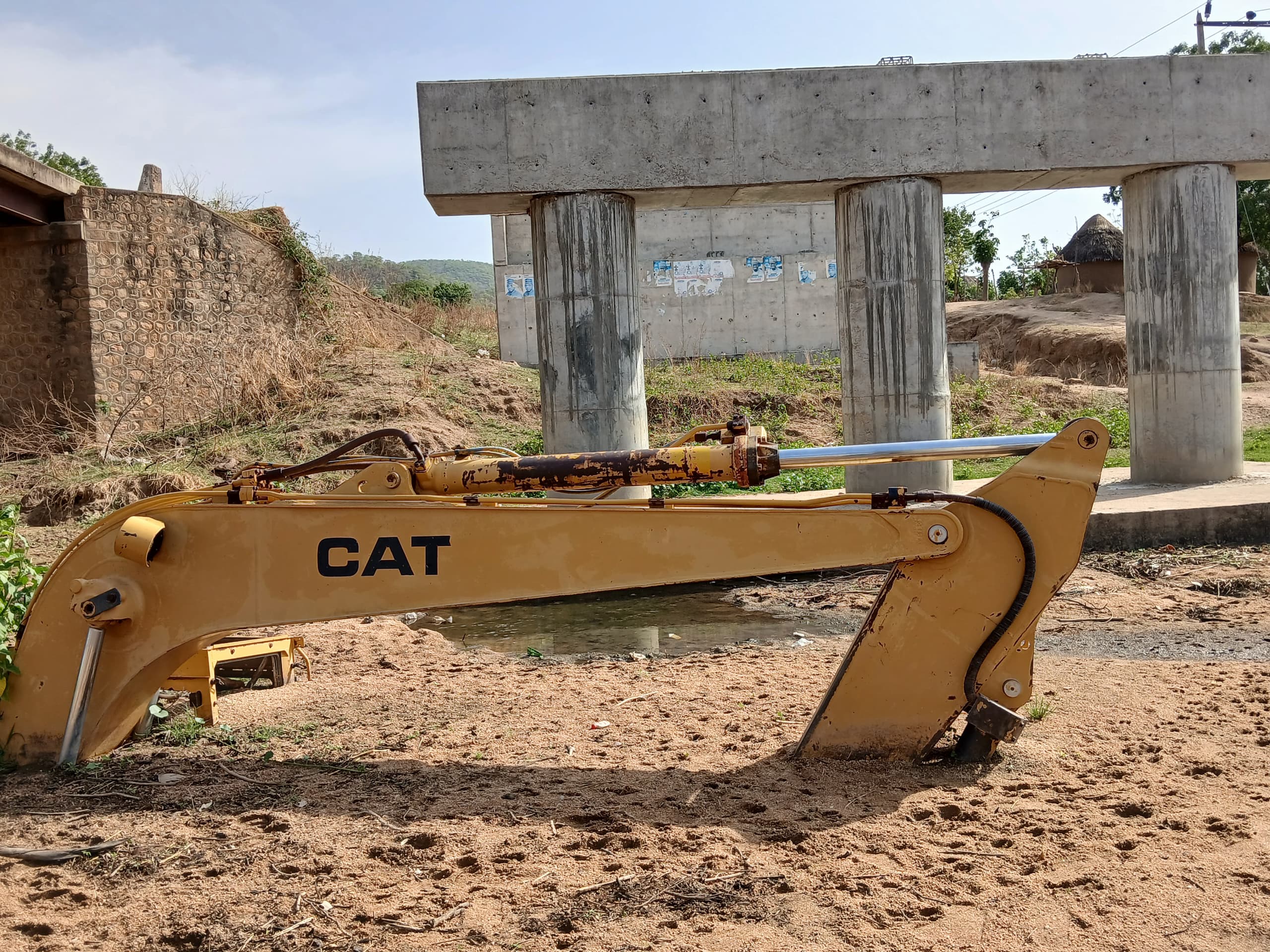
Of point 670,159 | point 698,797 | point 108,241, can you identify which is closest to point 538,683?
A: point 698,797

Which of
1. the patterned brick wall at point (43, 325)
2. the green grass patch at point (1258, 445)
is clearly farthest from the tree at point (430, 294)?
the green grass patch at point (1258, 445)

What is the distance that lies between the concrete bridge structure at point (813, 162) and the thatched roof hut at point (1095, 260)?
830 inches

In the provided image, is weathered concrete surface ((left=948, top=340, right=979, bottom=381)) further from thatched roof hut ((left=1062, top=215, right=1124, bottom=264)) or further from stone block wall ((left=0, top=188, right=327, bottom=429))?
stone block wall ((left=0, top=188, right=327, bottom=429))

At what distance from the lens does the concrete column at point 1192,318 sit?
33.5 ft

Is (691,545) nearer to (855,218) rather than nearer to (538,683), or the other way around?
(538,683)

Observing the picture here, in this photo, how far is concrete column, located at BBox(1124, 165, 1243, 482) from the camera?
1021 centimetres

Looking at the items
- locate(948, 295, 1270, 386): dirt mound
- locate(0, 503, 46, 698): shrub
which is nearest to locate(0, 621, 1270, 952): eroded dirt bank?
locate(0, 503, 46, 698): shrub

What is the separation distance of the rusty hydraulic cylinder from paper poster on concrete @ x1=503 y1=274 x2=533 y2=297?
1803 cm

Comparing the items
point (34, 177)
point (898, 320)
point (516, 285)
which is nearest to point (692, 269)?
point (516, 285)

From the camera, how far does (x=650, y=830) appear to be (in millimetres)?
3473

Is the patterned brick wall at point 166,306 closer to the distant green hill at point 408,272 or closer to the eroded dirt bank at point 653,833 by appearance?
the distant green hill at point 408,272

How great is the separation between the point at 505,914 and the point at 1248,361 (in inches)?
975

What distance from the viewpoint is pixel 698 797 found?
3.79 meters

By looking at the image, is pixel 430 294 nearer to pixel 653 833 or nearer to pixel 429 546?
pixel 429 546
